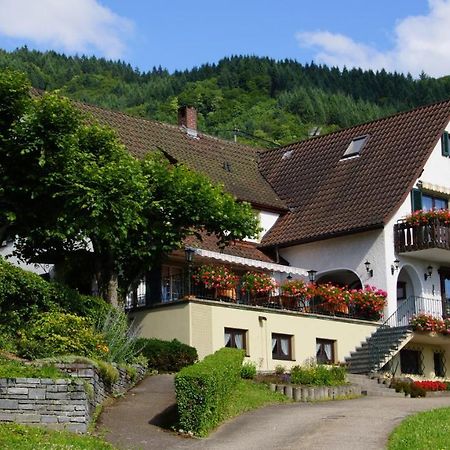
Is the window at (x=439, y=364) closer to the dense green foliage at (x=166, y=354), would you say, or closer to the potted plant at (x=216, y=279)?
the potted plant at (x=216, y=279)

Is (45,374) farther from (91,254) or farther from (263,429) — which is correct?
(91,254)

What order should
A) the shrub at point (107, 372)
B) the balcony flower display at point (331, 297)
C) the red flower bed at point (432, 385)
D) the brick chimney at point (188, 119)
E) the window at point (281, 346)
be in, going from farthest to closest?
the brick chimney at point (188, 119) → the balcony flower display at point (331, 297) → the window at point (281, 346) → the red flower bed at point (432, 385) → the shrub at point (107, 372)

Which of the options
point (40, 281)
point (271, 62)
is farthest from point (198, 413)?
point (271, 62)

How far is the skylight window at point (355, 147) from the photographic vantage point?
1732 inches

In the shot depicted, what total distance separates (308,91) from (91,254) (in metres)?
74.5

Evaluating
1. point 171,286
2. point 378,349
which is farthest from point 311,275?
point 171,286

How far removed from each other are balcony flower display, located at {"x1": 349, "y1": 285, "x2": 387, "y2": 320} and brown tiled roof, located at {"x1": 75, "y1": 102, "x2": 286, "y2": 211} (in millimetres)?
6463

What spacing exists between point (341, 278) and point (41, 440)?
23750 millimetres

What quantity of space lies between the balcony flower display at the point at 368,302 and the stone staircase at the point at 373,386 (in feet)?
13.2

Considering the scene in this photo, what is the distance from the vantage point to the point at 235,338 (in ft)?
111

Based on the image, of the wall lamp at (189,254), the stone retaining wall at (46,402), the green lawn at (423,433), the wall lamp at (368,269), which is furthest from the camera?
the wall lamp at (368,269)

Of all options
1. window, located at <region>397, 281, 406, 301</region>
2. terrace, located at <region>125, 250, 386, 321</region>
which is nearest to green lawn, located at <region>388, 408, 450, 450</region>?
terrace, located at <region>125, 250, 386, 321</region>

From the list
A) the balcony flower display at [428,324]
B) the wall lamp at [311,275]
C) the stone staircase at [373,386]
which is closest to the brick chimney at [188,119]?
the wall lamp at [311,275]

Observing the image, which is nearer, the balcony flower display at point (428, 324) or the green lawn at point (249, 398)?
the green lawn at point (249, 398)
